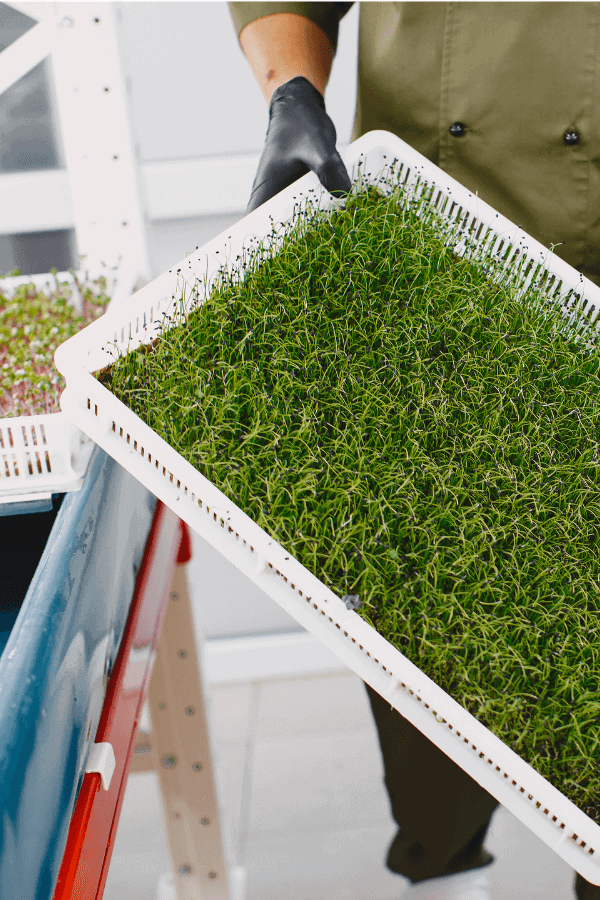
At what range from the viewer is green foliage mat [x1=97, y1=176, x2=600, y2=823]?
462 millimetres

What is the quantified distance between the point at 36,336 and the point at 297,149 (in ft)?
1.25

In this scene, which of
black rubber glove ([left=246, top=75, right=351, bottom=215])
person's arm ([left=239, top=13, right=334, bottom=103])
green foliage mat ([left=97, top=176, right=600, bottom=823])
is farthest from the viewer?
person's arm ([left=239, top=13, right=334, bottom=103])

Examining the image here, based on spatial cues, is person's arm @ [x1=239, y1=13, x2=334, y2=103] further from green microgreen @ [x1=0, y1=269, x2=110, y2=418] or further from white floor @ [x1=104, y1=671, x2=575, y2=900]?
white floor @ [x1=104, y1=671, x2=575, y2=900]

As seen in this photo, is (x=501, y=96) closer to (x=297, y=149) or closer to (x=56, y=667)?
(x=297, y=149)

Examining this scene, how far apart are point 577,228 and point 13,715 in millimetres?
774

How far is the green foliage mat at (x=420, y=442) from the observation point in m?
0.46

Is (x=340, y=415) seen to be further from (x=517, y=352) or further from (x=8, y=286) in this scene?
(x=8, y=286)

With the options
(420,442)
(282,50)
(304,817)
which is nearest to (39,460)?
(420,442)

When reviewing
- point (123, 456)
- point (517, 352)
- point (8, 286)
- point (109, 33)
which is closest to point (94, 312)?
point (8, 286)

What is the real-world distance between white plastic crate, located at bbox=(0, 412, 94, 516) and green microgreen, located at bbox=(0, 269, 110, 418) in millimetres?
110

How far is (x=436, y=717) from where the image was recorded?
43cm

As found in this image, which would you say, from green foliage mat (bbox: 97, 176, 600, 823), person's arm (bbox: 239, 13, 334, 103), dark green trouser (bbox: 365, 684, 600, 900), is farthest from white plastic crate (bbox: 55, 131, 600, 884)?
dark green trouser (bbox: 365, 684, 600, 900)

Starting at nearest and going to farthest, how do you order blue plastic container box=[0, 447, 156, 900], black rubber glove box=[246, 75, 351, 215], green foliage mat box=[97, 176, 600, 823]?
blue plastic container box=[0, 447, 156, 900] → green foliage mat box=[97, 176, 600, 823] → black rubber glove box=[246, 75, 351, 215]

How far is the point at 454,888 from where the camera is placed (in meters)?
0.92
